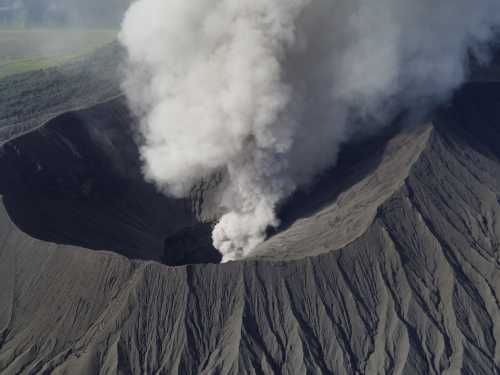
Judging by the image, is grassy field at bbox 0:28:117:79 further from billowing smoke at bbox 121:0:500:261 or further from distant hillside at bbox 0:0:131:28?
billowing smoke at bbox 121:0:500:261

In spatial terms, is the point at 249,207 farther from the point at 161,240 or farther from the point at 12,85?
the point at 12,85

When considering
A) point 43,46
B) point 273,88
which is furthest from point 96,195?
point 43,46

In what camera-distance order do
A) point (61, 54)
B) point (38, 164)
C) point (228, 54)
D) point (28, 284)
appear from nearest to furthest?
point (28, 284) < point (38, 164) < point (228, 54) < point (61, 54)

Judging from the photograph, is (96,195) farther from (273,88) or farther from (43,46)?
(43,46)

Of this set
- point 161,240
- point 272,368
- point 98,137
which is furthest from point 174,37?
point 272,368

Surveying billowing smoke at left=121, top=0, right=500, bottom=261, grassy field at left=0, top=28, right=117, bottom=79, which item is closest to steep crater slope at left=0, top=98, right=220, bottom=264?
billowing smoke at left=121, top=0, right=500, bottom=261

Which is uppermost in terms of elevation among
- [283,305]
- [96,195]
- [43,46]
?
[43,46]
